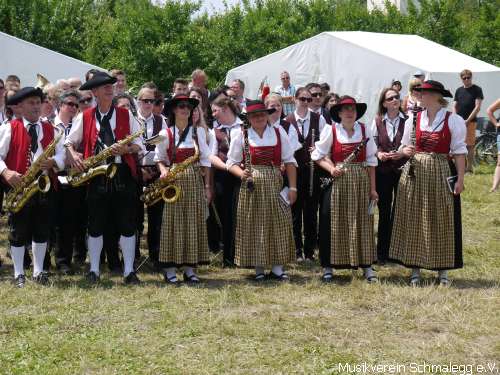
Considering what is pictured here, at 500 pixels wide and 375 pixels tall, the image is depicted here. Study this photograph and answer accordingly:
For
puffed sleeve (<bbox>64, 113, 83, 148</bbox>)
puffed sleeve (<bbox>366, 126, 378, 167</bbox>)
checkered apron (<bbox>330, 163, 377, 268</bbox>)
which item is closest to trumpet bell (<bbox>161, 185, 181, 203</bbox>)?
puffed sleeve (<bbox>64, 113, 83, 148</bbox>)

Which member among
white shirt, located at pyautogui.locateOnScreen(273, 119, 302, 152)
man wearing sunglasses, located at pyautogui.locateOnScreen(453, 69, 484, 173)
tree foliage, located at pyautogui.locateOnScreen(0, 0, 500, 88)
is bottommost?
white shirt, located at pyautogui.locateOnScreen(273, 119, 302, 152)

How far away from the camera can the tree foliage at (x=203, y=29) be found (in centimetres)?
2288

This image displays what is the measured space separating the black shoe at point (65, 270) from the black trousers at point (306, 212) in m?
2.45

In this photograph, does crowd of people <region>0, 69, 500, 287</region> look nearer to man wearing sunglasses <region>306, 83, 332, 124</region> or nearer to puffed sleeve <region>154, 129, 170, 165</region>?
puffed sleeve <region>154, 129, 170, 165</region>

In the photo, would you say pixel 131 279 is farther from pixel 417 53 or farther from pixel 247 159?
pixel 417 53

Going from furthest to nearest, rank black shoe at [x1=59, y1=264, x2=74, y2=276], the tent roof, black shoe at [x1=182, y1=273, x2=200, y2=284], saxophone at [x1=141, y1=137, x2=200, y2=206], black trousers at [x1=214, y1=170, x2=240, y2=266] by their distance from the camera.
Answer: the tent roof, black trousers at [x1=214, y1=170, x2=240, y2=266], black shoe at [x1=59, y1=264, x2=74, y2=276], black shoe at [x1=182, y1=273, x2=200, y2=284], saxophone at [x1=141, y1=137, x2=200, y2=206]

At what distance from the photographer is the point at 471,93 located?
14711mm

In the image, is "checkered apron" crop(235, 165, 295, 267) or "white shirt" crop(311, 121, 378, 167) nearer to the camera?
"white shirt" crop(311, 121, 378, 167)

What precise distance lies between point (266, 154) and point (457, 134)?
1.76 metres

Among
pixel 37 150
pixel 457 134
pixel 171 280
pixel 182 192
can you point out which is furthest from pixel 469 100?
pixel 37 150

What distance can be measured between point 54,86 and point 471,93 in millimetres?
8907

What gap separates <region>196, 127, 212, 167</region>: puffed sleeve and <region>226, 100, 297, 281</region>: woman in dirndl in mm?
214

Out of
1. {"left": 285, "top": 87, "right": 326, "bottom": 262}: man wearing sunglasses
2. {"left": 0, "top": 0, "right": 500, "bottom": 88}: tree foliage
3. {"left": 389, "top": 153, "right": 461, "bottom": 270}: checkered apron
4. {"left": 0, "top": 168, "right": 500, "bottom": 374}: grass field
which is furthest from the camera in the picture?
{"left": 0, "top": 0, "right": 500, "bottom": 88}: tree foliage

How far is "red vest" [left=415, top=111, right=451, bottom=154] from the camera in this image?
6.75m
